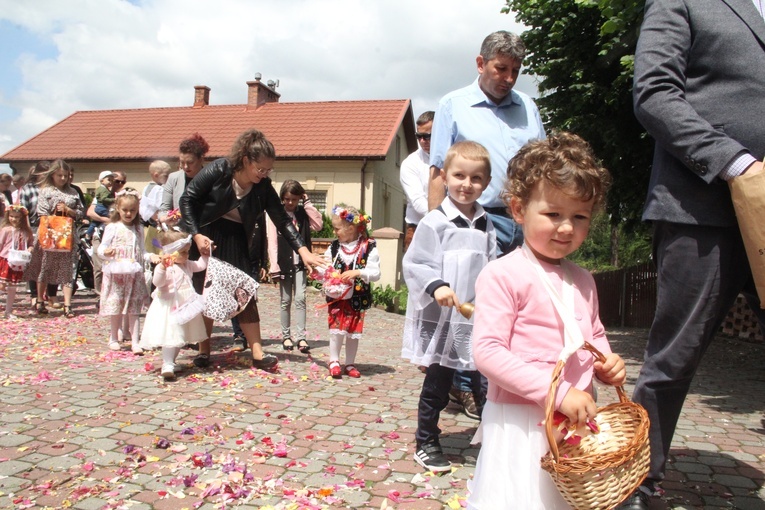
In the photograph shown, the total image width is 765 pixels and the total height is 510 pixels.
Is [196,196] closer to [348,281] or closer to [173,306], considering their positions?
[173,306]

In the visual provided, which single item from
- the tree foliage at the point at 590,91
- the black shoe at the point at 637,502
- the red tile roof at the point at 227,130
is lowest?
the black shoe at the point at 637,502

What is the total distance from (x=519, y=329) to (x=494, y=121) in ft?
6.78

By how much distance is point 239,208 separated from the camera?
605cm

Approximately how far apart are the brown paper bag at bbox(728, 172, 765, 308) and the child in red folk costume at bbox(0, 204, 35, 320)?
30.3 feet

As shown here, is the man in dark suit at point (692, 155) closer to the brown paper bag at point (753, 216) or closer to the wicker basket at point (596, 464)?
the brown paper bag at point (753, 216)

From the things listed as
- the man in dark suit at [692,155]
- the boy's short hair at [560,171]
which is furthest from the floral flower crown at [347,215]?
the boy's short hair at [560,171]

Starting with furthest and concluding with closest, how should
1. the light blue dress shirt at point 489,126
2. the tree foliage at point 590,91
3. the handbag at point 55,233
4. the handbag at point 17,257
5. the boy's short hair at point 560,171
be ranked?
A: the tree foliage at point 590,91 → the handbag at point 55,233 → the handbag at point 17,257 → the light blue dress shirt at point 489,126 → the boy's short hair at point 560,171

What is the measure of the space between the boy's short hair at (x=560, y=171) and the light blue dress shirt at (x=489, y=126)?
1.40m

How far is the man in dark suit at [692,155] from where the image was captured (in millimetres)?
2756

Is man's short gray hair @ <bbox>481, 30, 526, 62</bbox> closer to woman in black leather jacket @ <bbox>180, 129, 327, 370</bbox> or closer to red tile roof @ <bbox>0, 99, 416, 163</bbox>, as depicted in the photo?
woman in black leather jacket @ <bbox>180, 129, 327, 370</bbox>

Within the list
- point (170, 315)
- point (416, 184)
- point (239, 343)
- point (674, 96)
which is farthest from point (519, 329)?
point (239, 343)

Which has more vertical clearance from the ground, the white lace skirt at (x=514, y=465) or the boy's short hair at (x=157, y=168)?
the boy's short hair at (x=157, y=168)

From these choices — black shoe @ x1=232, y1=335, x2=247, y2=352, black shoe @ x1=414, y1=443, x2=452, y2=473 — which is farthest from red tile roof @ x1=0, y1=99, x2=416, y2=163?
black shoe @ x1=414, y1=443, x2=452, y2=473

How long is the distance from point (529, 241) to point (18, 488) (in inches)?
107
